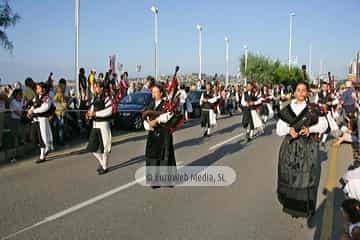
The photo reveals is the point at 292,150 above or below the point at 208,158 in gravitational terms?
above

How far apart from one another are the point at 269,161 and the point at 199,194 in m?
3.78

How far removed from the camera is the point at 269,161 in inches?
418

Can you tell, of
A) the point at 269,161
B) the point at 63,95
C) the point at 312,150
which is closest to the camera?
the point at 312,150

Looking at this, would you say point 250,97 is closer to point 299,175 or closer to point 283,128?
point 283,128

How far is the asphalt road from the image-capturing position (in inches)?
218

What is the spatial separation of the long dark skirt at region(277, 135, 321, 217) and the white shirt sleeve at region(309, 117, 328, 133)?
0.13 m

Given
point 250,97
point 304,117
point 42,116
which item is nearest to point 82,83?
point 250,97

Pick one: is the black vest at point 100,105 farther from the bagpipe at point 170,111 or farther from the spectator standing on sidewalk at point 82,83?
the spectator standing on sidewalk at point 82,83

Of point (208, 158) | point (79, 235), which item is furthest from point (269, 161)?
point (79, 235)

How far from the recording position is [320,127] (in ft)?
19.2

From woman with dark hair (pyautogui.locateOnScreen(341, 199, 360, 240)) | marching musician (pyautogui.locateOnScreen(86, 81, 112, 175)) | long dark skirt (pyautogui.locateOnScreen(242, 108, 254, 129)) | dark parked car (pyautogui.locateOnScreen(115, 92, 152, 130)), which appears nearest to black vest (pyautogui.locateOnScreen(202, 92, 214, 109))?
long dark skirt (pyautogui.locateOnScreen(242, 108, 254, 129))

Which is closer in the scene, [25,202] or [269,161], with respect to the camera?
[25,202]

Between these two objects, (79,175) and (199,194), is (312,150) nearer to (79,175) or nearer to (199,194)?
(199,194)

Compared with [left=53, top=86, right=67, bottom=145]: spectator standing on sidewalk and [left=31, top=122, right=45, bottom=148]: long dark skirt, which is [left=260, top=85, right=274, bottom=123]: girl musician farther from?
[left=31, top=122, right=45, bottom=148]: long dark skirt
